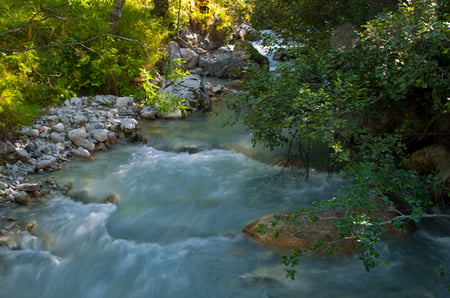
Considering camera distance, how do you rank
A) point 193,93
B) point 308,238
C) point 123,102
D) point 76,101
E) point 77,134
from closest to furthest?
point 308,238 < point 77,134 < point 76,101 < point 123,102 < point 193,93

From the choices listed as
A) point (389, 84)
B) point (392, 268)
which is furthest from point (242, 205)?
point (389, 84)

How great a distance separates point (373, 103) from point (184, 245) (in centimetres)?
313

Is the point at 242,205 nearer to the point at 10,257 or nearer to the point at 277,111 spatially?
the point at 277,111

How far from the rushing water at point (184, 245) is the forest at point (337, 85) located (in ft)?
1.24

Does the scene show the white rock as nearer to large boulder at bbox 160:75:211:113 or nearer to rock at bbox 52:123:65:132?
rock at bbox 52:123:65:132

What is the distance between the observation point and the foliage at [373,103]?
352 cm

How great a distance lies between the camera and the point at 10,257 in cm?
466

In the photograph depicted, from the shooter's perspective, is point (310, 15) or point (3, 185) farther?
point (310, 15)

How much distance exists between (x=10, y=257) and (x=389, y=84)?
494cm

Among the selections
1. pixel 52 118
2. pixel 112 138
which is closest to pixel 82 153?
pixel 112 138

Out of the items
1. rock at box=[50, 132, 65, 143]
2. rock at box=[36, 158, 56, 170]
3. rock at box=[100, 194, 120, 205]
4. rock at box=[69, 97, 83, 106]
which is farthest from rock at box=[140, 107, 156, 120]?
rock at box=[100, 194, 120, 205]

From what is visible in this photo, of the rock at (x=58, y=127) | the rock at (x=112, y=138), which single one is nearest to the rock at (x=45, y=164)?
the rock at (x=58, y=127)

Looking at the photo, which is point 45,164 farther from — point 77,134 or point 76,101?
point 76,101

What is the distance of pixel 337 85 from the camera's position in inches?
173
